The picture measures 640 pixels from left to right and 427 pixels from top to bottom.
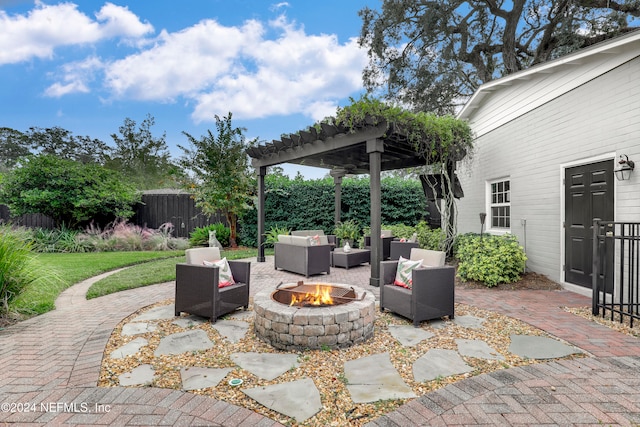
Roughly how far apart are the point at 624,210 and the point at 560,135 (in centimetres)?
167

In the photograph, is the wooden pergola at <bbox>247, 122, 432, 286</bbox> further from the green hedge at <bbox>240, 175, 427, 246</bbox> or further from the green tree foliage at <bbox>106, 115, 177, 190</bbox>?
the green tree foliage at <bbox>106, 115, 177, 190</bbox>

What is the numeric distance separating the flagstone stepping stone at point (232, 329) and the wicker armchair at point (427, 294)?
168cm

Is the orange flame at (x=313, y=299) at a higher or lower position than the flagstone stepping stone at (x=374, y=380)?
higher

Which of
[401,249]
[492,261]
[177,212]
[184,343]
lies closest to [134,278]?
[184,343]

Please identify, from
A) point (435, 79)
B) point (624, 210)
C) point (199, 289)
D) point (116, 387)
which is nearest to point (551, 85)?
point (624, 210)

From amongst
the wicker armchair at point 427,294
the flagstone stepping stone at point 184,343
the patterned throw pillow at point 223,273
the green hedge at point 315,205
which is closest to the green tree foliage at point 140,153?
the green hedge at point 315,205

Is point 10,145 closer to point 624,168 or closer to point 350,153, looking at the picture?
point 350,153

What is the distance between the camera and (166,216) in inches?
489

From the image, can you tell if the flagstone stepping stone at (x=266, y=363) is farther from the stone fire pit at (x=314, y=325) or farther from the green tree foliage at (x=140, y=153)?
the green tree foliage at (x=140, y=153)

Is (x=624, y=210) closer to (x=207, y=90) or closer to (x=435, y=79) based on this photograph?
(x=435, y=79)

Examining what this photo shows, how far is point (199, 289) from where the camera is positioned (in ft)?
12.0

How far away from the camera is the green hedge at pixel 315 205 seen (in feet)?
37.1

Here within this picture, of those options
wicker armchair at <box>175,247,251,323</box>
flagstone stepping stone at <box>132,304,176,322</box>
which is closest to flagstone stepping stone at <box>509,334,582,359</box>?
wicker armchair at <box>175,247,251,323</box>

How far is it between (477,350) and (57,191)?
12632mm
